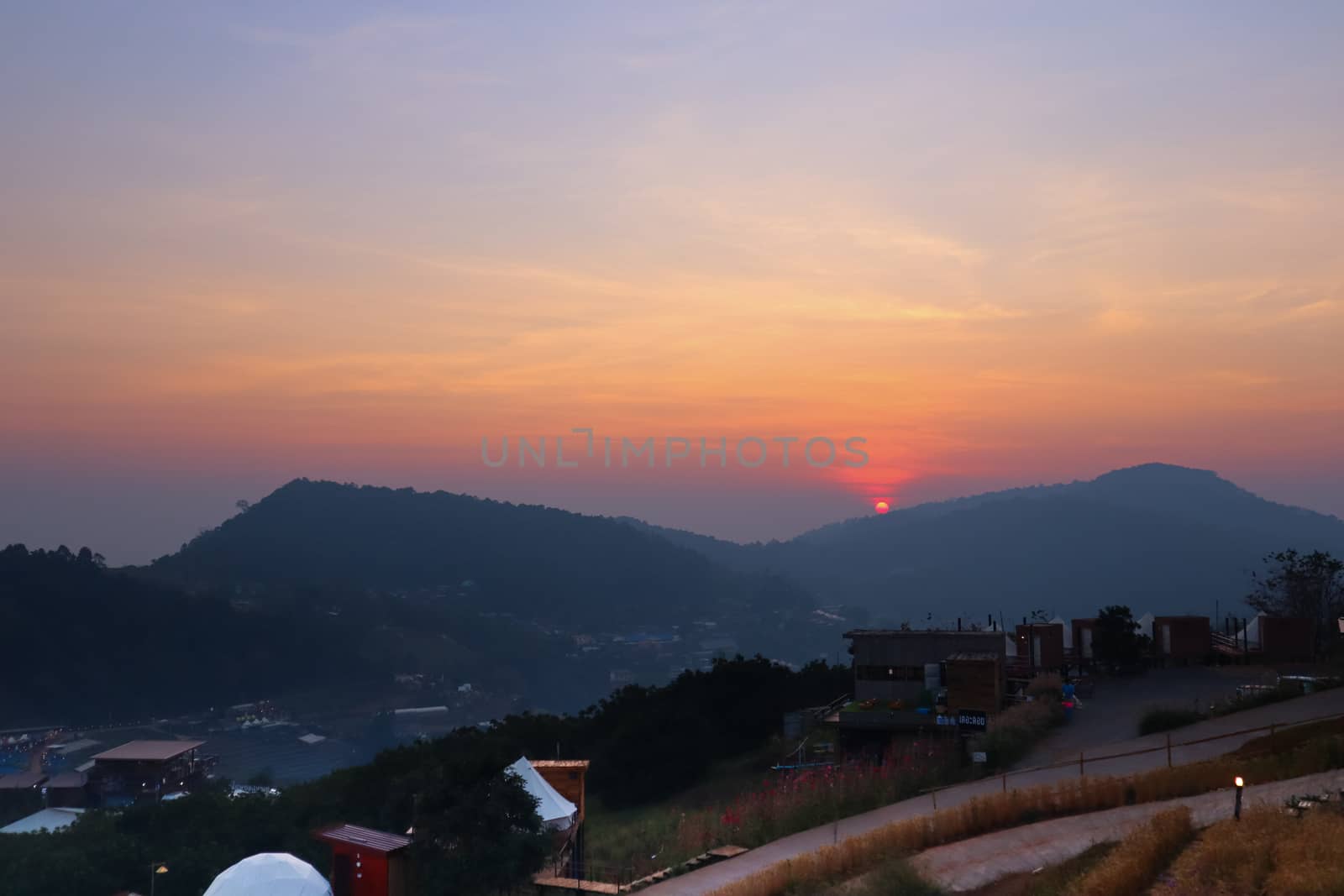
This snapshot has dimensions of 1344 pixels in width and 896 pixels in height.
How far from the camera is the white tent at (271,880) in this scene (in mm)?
18438

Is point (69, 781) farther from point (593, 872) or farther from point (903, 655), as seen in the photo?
point (593, 872)

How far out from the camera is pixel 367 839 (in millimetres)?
19297

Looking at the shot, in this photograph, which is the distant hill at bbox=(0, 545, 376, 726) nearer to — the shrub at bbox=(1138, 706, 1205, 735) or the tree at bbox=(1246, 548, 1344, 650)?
the tree at bbox=(1246, 548, 1344, 650)

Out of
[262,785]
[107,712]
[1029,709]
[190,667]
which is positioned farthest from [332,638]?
[1029,709]

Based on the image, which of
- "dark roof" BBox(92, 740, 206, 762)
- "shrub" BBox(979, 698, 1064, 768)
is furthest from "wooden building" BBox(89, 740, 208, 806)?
"shrub" BBox(979, 698, 1064, 768)

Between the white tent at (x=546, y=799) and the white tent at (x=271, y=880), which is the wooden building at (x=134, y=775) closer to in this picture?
the white tent at (x=546, y=799)

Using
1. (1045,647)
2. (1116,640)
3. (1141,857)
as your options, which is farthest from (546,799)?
(1116,640)

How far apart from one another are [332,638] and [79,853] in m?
139

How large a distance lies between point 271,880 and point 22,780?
67336 mm

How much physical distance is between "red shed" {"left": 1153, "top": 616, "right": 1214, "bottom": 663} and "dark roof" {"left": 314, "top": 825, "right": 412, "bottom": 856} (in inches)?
1040

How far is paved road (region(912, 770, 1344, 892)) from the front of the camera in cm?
1360

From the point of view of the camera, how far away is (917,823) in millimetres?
15734

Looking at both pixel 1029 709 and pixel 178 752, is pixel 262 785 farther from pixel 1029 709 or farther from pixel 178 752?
pixel 1029 709

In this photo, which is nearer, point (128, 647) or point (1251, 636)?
point (1251, 636)
